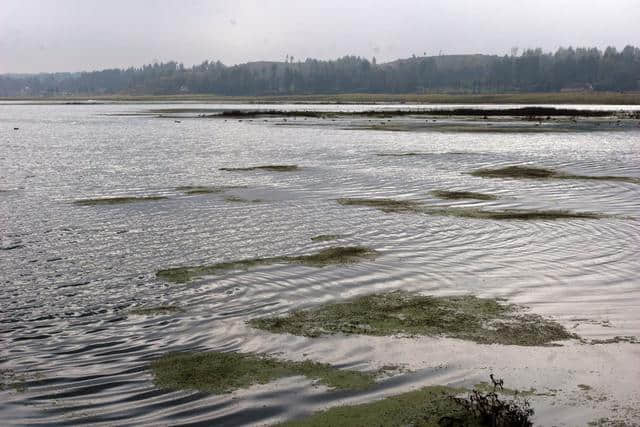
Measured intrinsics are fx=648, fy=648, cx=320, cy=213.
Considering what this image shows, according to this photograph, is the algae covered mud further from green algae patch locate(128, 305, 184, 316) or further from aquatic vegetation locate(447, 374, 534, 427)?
aquatic vegetation locate(447, 374, 534, 427)

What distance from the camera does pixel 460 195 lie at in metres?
31.6

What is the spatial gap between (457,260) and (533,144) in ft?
162

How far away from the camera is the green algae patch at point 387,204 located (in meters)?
27.6

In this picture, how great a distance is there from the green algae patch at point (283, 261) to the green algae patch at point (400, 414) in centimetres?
824

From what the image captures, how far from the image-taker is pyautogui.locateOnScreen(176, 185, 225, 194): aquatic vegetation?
32812 millimetres

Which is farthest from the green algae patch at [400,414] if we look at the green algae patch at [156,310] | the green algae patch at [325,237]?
the green algae patch at [325,237]

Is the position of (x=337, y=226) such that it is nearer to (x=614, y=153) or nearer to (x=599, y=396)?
(x=599, y=396)

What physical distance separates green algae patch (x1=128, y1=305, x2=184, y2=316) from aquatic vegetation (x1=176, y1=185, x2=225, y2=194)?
61.5 feet

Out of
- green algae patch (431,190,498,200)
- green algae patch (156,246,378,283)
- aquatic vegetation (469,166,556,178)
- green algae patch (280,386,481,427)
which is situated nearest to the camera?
green algae patch (280,386,481,427)

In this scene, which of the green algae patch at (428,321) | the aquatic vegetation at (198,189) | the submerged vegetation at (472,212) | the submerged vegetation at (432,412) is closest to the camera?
the submerged vegetation at (432,412)

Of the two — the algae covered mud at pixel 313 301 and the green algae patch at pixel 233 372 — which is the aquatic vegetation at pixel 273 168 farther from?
the green algae patch at pixel 233 372

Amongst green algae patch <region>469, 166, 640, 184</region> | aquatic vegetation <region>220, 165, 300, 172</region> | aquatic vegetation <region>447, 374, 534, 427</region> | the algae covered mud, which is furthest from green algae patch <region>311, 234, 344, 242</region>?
aquatic vegetation <region>220, 165, 300, 172</region>

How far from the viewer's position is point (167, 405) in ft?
31.7

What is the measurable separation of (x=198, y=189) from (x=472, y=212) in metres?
14.5
